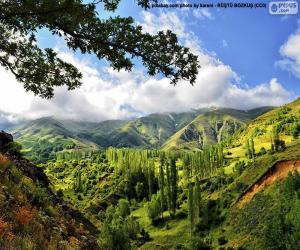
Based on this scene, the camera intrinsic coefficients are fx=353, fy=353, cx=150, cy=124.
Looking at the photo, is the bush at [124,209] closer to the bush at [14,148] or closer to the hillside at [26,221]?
the bush at [14,148]

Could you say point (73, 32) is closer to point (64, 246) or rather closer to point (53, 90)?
point (53, 90)

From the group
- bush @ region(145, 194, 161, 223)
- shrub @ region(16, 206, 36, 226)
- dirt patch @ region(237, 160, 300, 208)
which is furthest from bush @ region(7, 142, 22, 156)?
bush @ region(145, 194, 161, 223)

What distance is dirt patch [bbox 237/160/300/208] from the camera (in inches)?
3932

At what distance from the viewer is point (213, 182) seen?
139 metres

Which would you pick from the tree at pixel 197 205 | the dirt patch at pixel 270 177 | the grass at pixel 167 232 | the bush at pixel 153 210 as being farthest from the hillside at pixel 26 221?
the bush at pixel 153 210

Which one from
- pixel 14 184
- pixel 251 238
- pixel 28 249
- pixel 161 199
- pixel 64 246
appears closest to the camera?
pixel 28 249

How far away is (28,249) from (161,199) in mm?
128531

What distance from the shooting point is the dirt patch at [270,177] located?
9988 centimetres

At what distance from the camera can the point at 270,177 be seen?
341ft

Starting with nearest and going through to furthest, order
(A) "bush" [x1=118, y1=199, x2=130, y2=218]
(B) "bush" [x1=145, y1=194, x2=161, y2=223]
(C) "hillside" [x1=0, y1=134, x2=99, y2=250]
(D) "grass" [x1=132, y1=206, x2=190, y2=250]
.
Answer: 1. (C) "hillside" [x1=0, y1=134, x2=99, y2=250]
2. (D) "grass" [x1=132, y1=206, x2=190, y2=250]
3. (B) "bush" [x1=145, y1=194, x2=161, y2=223]
4. (A) "bush" [x1=118, y1=199, x2=130, y2=218]

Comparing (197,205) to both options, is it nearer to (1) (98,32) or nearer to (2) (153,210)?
(2) (153,210)

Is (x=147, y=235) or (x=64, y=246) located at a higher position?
(x=64, y=246)

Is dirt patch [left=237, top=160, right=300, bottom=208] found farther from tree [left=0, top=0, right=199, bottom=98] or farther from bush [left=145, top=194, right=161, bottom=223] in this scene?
tree [left=0, top=0, right=199, bottom=98]

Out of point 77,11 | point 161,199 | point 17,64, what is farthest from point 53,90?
point 161,199
